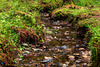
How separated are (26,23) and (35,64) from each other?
1549 millimetres

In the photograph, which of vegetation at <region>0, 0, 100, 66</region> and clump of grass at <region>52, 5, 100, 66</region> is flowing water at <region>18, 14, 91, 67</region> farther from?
clump of grass at <region>52, 5, 100, 66</region>

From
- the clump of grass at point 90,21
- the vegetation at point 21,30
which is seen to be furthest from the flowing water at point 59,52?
the clump of grass at point 90,21

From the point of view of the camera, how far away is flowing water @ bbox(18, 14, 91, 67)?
140 inches

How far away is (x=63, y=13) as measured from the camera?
679cm

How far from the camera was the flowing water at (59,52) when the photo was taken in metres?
3.57

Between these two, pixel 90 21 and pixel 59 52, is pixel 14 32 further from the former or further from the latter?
pixel 90 21

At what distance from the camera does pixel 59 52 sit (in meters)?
4.05

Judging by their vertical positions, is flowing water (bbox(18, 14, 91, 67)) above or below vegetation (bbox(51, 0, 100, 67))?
below

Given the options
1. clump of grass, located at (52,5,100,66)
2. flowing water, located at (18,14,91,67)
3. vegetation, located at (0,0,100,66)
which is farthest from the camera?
flowing water, located at (18,14,91,67)

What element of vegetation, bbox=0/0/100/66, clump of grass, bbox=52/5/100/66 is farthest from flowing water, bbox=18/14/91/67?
clump of grass, bbox=52/5/100/66

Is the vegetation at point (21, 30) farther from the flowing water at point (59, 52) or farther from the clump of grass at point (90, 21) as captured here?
the flowing water at point (59, 52)

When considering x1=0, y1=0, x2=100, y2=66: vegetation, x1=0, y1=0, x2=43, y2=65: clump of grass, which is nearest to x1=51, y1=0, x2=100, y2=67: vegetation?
x1=0, y1=0, x2=100, y2=66: vegetation

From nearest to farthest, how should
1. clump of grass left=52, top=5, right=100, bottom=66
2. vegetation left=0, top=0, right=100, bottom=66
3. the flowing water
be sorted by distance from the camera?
clump of grass left=52, top=5, right=100, bottom=66 → vegetation left=0, top=0, right=100, bottom=66 → the flowing water

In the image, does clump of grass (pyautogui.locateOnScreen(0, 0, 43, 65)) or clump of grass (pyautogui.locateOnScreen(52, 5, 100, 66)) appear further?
clump of grass (pyautogui.locateOnScreen(0, 0, 43, 65))
